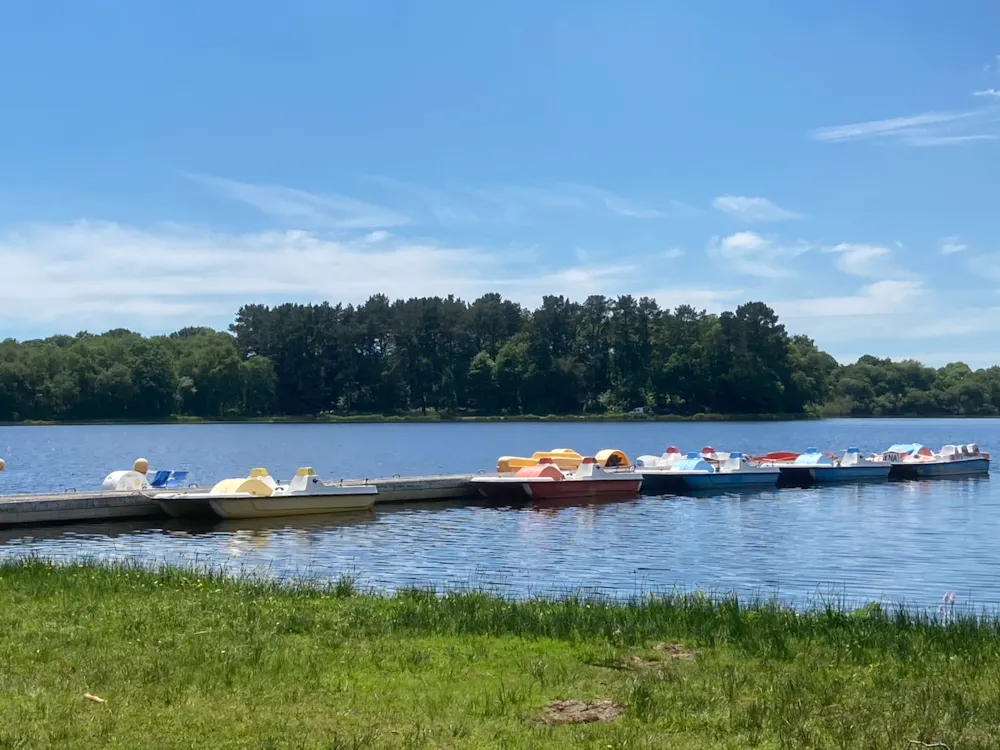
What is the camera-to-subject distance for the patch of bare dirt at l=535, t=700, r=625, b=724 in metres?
8.48

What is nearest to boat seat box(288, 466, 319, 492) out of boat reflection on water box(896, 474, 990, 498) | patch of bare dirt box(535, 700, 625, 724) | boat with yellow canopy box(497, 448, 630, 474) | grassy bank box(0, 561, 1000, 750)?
boat with yellow canopy box(497, 448, 630, 474)

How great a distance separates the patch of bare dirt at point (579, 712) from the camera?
8477mm

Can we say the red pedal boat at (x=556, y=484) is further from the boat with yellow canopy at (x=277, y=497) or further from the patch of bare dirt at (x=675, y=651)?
the patch of bare dirt at (x=675, y=651)

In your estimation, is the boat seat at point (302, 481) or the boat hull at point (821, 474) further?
the boat hull at point (821, 474)

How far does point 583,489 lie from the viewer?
4506 cm

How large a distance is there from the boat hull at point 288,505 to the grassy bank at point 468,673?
65.7 ft

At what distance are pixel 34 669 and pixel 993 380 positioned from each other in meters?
194

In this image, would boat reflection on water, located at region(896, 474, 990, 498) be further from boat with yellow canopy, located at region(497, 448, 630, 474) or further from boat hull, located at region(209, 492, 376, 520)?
boat hull, located at region(209, 492, 376, 520)

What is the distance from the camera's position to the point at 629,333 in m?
156

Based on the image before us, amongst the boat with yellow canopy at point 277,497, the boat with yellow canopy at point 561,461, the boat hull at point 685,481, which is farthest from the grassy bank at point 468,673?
the boat hull at point 685,481

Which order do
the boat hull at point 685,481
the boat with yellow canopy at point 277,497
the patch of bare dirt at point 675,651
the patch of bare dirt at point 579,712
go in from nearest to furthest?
the patch of bare dirt at point 579,712
the patch of bare dirt at point 675,651
the boat with yellow canopy at point 277,497
the boat hull at point 685,481

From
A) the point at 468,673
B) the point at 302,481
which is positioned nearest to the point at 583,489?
the point at 302,481

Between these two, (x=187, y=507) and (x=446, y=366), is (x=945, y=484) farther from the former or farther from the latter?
(x=446, y=366)

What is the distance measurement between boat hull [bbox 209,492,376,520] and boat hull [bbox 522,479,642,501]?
7.62 metres
